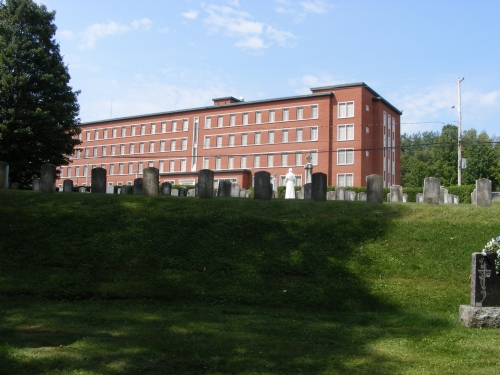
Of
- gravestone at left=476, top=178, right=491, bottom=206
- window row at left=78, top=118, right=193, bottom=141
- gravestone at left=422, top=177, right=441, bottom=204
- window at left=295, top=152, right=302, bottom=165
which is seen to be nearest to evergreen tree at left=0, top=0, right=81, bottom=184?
gravestone at left=422, top=177, right=441, bottom=204

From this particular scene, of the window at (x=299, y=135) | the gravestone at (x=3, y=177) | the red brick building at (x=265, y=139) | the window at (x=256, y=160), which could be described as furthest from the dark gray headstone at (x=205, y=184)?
the window at (x=256, y=160)

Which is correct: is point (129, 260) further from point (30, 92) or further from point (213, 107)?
point (213, 107)

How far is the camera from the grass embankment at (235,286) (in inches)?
255

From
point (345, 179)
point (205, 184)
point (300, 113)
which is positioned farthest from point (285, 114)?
point (205, 184)

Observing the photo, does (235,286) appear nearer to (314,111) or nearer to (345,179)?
(345,179)

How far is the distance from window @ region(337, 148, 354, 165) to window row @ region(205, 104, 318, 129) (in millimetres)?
5316

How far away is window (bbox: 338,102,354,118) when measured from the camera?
58.6 metres

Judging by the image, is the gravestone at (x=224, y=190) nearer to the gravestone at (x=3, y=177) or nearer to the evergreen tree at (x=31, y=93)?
the gravestone at (x=3, y=177)

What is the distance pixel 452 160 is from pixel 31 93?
59.7 metres

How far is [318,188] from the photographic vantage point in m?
16.2

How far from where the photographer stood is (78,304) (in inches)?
384

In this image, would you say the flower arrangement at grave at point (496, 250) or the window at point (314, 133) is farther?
the window at point (314, 133)

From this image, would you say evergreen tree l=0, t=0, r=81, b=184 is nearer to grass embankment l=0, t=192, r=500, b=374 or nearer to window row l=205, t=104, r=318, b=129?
grass embankment l=0, t=192, r=500, b=374

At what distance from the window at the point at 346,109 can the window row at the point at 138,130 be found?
2054cm
